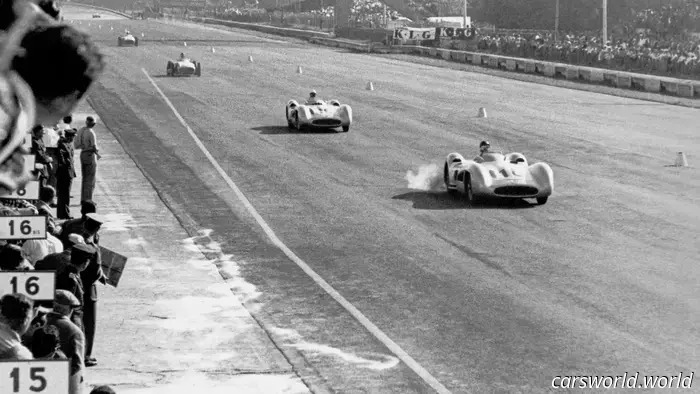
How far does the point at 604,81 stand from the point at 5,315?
55982mm

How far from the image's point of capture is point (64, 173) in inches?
972

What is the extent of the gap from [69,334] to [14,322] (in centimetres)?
165

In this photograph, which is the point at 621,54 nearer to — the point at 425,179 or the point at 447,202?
the point at 425,179

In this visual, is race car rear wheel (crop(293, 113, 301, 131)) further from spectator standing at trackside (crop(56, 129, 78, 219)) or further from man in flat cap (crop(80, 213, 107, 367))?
man in flat cap (crop(80, 213, 107, 367))

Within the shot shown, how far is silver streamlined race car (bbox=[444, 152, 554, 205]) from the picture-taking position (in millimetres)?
26188

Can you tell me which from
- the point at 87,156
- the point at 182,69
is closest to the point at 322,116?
the point at 87,156

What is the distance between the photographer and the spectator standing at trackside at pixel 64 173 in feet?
80.9

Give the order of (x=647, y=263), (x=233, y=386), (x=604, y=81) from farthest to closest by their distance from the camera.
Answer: (x=604, y=81) → (x=647, y=263) → (x=233, y=386)

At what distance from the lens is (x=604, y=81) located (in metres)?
62.4

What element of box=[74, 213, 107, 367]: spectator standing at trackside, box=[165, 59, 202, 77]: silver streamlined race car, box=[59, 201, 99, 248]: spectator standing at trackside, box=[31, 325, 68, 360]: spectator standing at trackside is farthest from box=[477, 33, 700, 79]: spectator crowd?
box=[31, 325, 68, 360]: spectator standing at trackside

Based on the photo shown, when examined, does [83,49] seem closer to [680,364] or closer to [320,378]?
[320,378]

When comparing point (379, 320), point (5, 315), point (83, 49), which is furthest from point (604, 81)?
point (83, 49)

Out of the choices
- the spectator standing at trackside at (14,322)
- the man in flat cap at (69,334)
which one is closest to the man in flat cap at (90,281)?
the man in flat cap at (69,334)

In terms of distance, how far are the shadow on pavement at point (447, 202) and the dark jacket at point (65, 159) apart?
710cm
